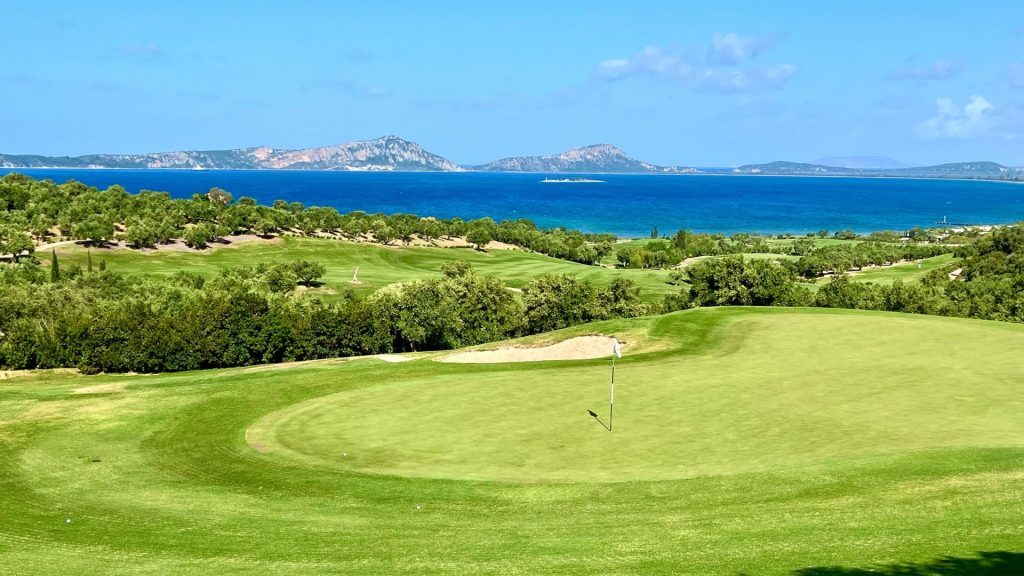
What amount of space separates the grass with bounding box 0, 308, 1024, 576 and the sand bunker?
2.60 m

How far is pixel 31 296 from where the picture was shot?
211ft

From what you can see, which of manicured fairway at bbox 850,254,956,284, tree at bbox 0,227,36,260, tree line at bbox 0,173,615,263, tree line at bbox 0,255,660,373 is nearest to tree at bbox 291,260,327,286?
tree line at bbox 0,255,660,373

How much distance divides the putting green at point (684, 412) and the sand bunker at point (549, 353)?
259 cm

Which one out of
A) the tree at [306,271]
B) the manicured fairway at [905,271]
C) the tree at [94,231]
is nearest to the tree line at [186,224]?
→ the tree at [94,231]

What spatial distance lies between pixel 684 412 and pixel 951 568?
46.3 feet

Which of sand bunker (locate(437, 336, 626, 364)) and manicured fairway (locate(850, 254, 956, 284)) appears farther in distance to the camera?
manicured fairway (locate(850, 254, 956, 284))

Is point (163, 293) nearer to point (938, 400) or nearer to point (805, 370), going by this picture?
point (805, 370)

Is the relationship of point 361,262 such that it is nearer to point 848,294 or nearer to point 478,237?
point 478,237

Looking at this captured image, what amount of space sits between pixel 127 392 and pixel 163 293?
127 feet

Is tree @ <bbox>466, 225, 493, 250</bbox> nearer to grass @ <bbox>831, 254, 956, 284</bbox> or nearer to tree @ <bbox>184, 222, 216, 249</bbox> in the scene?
tree @ <bbox>184, 222, 216, 249</bbox>

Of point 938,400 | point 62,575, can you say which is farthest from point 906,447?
point 62,575

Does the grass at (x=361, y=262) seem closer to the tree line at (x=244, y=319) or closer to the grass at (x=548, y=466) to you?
the tree line at (x=244, y=319)

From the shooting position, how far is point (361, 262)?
5256 inches

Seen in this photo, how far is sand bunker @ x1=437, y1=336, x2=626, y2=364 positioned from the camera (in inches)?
1629
